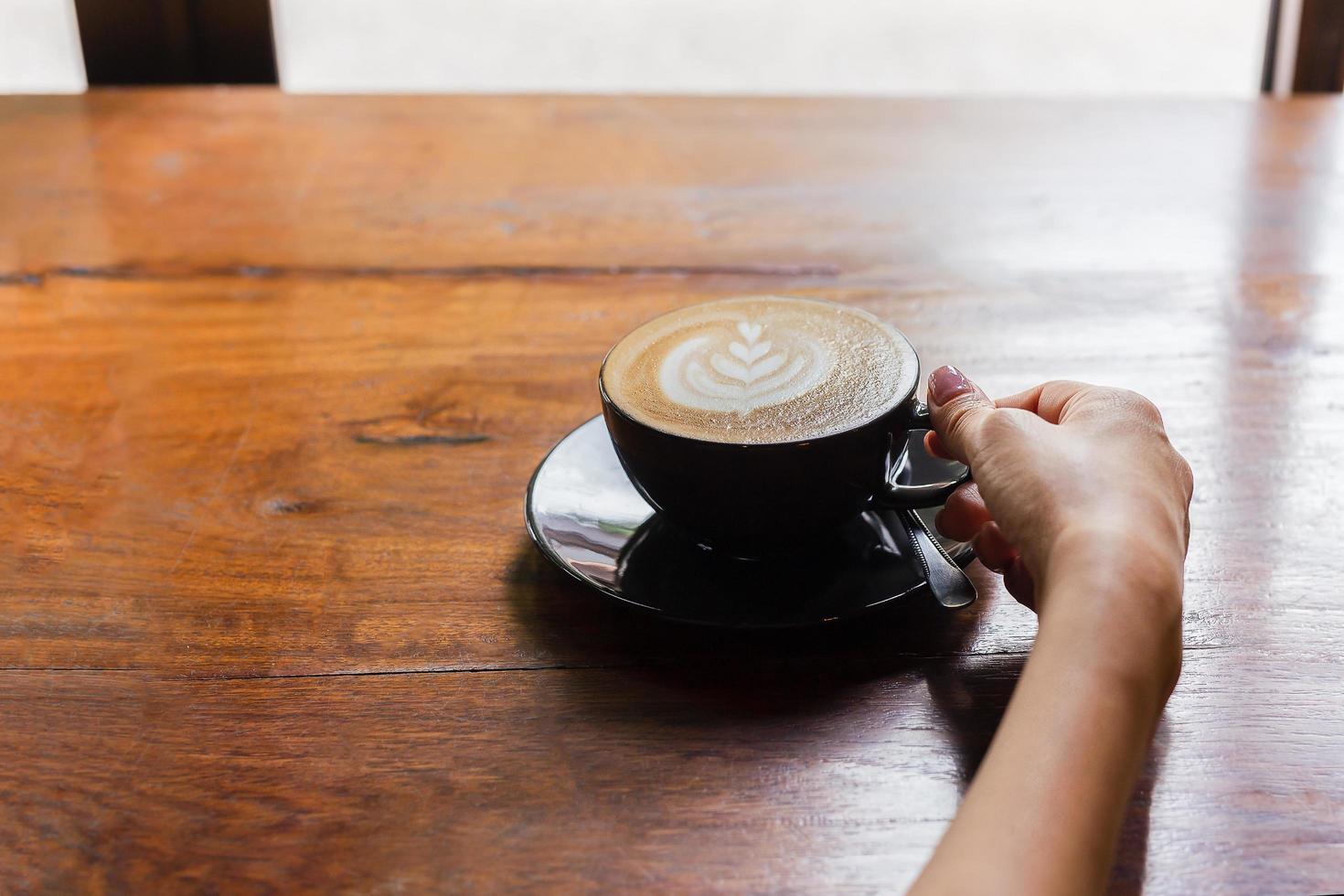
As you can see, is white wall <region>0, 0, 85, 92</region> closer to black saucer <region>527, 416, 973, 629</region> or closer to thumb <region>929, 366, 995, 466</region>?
black saucer <region>527, 416, 973, 629</region>

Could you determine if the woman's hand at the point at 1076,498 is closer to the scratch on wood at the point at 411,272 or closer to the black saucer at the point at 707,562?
the black saucer at the point at 707,562

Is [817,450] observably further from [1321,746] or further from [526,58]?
[526,58]

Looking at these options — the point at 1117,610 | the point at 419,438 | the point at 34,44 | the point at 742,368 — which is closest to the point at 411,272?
the point at 419,438

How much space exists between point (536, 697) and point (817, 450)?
0.52 feet

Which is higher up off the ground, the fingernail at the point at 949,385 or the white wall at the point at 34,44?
the fingernail at the point at 949,385

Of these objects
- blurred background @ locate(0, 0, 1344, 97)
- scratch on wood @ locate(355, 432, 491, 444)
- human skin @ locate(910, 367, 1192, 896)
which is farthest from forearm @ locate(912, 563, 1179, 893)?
blurred background @ locate(0, 0, 1344, 97)

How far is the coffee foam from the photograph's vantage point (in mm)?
511

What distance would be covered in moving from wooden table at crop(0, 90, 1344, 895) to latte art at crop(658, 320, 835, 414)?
108 millimetres

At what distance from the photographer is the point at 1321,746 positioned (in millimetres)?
446

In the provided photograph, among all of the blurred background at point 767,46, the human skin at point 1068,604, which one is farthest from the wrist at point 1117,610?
the blurred background at point 767,46

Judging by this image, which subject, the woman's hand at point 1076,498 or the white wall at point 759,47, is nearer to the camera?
the woman's hand at point 1076,498

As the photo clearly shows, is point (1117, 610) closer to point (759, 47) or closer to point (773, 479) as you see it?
point (773, 479)

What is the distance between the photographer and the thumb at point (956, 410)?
510mm

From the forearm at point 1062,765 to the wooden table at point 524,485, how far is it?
2.0 inches
